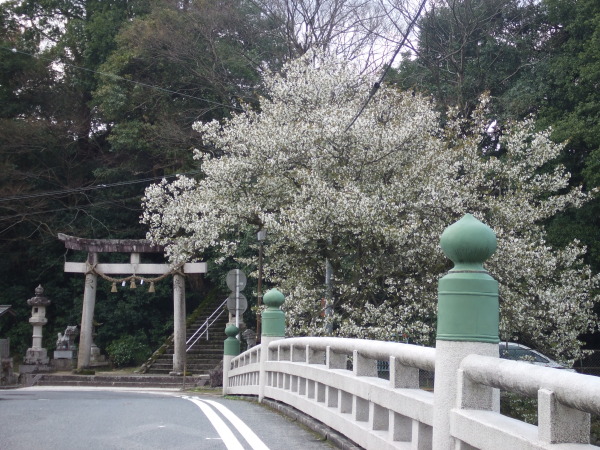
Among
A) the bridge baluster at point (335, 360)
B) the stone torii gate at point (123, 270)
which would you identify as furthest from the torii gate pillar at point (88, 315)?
the bridge baluster at point (335, 360)

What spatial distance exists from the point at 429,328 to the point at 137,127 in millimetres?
19135

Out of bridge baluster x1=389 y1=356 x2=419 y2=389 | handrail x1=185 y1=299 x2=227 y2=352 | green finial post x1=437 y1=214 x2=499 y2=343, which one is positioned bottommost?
handrail x1=185 y1=299 x2=227 y2=352

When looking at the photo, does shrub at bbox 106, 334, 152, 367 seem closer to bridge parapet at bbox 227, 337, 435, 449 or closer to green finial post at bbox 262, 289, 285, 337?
green finial post at bbox 262, 289, 285, 337

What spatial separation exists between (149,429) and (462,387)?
5.08 metres

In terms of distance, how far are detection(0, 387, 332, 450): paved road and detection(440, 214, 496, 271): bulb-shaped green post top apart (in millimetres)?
3588

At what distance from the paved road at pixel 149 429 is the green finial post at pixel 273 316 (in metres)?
1.35

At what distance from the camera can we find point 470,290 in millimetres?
4207

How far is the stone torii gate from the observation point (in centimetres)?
2752

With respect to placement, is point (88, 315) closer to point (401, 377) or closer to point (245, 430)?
point (245, 430)

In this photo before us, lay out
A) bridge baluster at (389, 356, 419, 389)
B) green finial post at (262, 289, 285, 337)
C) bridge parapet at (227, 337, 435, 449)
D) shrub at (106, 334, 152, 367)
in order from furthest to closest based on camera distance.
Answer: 1. shrub at (106, 334, 152, 367)
2. green finial post at (262, 289, 285, 337)
3. bridge baluster at (389, 356, 419, 389)
4. bridge parapet at (227, 337, 435, 449)

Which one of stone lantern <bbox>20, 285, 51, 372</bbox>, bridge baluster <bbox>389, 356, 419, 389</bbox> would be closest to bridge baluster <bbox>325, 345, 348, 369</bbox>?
bridge baluster <bbox>389, 356, 419, 389</bbox>

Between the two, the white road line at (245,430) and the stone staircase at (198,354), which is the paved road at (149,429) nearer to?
the white road line at (245,430)

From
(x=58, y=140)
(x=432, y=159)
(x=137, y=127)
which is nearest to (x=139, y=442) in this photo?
(x=432, y=159)

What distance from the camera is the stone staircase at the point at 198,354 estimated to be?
94.9 feet
